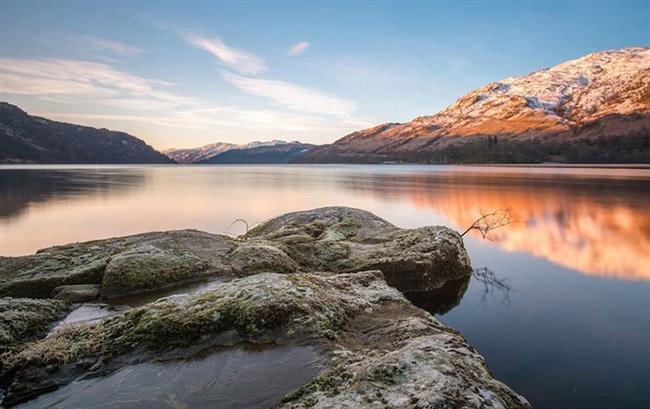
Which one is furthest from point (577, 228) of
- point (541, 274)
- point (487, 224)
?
point (541, 274)

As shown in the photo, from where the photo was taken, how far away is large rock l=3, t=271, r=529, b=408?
4539mm

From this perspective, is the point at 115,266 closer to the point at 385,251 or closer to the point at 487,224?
the point at 385,251

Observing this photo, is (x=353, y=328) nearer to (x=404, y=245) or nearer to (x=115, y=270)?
(x=115, y=270)

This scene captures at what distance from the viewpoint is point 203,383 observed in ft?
16.8

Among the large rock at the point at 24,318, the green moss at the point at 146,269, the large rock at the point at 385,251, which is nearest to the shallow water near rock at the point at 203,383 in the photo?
the large rock at the point at 24,318

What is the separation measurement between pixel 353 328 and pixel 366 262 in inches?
246

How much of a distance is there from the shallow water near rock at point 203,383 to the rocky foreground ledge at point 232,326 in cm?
19

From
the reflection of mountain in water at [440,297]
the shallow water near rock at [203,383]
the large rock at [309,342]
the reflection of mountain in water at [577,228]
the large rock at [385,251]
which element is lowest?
the reflection of mountain in water at [577,228]

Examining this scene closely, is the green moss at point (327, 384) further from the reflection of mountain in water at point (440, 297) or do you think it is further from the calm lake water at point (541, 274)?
the reflection of mountain in water at point (440, 297)

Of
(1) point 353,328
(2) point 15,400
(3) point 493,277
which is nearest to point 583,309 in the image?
(3) point 493,277

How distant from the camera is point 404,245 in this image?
533 inches

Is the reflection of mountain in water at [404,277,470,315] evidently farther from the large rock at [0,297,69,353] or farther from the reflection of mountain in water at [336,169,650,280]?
the large rock at [0,297,69,353]

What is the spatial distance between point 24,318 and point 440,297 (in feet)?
34.0

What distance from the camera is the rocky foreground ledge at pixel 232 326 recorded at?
4676mm
